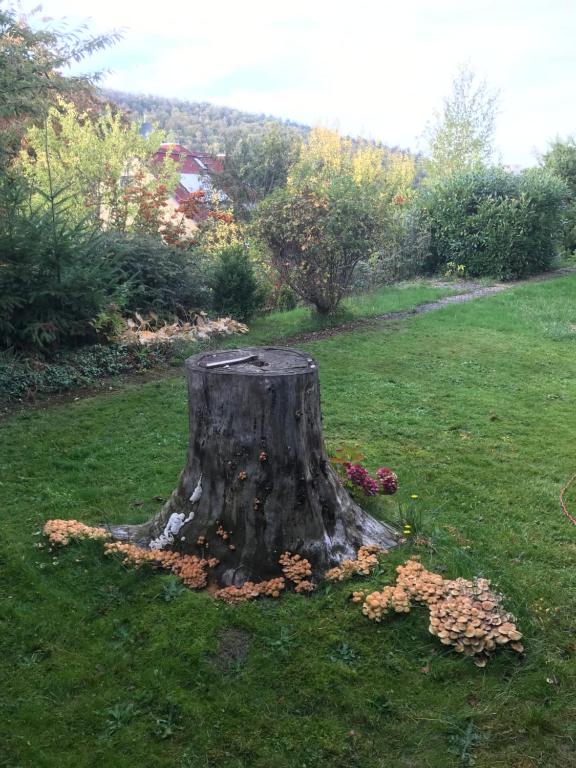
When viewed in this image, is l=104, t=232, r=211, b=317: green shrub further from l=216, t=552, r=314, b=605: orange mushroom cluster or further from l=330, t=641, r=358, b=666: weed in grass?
l=330, t=641, r=358, b=666: weed in grass

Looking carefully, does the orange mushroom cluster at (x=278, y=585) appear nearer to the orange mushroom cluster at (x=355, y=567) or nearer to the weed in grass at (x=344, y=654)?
the orange mushroom cluster at (x=355, y=567)

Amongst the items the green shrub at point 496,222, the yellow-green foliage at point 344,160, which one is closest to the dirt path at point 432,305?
the green shrub at point 496,222

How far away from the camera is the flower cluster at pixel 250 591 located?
276 cm

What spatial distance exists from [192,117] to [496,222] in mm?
47592

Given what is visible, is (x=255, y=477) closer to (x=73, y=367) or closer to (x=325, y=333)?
(x=73, y=367)

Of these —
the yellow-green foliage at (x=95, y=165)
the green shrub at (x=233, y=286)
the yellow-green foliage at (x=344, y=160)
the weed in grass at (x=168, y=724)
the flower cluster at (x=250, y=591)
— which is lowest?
the weed in grass at (x=168, y=724)

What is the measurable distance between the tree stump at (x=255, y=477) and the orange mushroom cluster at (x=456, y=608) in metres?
0.36

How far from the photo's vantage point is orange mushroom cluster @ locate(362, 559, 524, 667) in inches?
98.2

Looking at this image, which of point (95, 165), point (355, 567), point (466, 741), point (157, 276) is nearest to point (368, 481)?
point (355, 567)

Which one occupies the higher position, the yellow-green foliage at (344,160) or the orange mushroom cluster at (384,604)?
the yellow-green foliage at (344,160)

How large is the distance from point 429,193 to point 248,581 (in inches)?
596

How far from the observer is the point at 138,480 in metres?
4.29

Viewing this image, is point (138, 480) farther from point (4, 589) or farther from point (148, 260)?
point (148, 260)

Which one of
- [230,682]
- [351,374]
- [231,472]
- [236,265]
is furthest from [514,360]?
[230,682]
